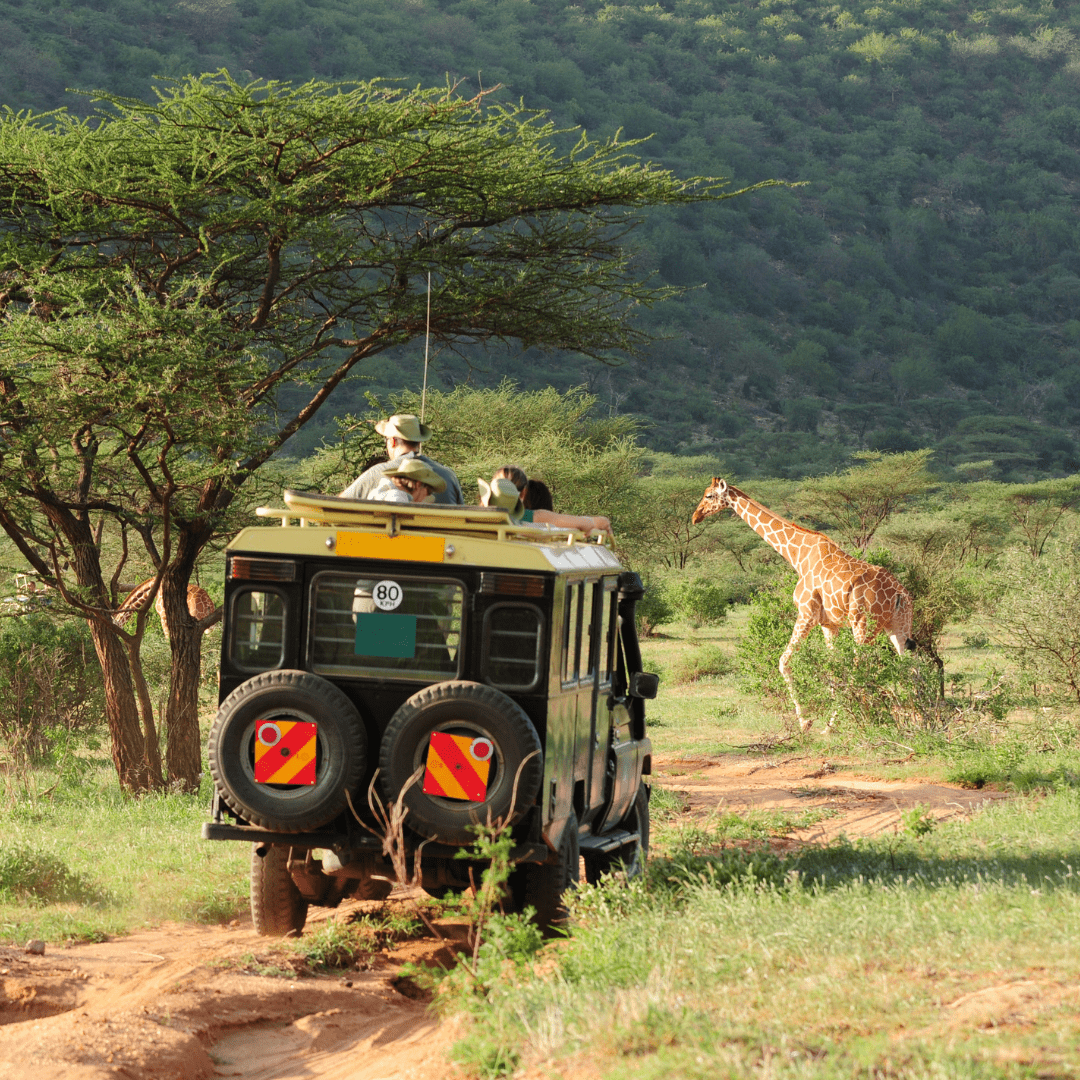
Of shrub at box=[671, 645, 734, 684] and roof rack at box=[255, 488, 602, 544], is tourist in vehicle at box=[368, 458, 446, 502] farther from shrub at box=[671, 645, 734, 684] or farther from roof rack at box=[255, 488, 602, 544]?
shrub at box=[671, 645, 734, 684]

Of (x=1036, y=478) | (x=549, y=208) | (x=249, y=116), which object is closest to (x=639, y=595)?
(x=249, y=116)

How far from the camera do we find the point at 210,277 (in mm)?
11344

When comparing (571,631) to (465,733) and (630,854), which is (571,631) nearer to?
(465,733)

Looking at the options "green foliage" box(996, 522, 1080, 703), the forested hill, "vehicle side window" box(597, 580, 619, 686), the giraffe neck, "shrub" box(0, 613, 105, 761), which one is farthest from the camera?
the forested hill

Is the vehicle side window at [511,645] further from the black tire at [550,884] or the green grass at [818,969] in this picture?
the green grass at [818,969]

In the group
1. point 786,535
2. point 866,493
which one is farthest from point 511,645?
point 866,493

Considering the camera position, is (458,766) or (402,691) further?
(402,691)

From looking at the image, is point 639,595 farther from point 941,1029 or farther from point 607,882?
point 941,1029

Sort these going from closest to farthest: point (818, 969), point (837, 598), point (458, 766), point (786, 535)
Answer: point (818, 969), point (458, 766), point (837, 598), point (786, 535)

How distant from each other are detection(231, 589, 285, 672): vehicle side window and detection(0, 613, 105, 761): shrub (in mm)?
8878

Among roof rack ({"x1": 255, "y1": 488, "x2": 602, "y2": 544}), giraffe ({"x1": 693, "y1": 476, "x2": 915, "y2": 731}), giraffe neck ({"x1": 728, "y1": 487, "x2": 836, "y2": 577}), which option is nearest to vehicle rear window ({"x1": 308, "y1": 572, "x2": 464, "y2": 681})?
roof rack ({"x1": 255, "y1": 488, "x2": 602, "y2": 544})

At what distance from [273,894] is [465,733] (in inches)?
57.6

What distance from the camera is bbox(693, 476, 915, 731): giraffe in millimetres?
14586

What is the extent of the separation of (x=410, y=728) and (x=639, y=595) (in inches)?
76.9
